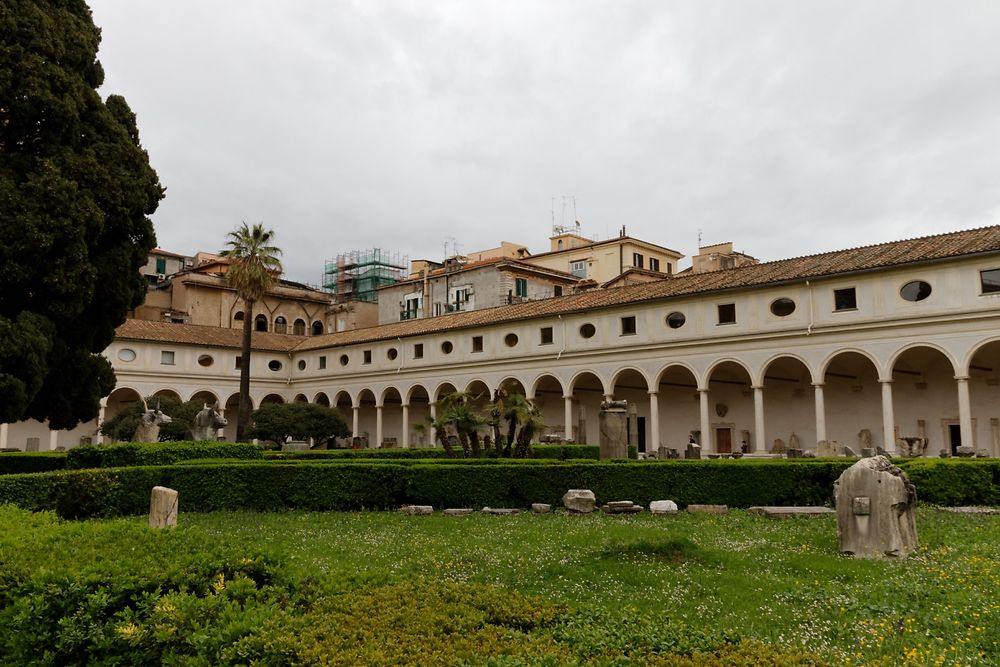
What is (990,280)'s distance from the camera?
25.7 metres

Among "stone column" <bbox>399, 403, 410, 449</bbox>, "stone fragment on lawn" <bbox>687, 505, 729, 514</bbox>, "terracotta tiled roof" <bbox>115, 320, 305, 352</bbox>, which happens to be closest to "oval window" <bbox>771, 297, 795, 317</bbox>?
"stone fragment on lawn" <bbox>687, 505, 729, 514</bbox>

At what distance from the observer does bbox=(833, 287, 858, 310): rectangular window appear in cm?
2875

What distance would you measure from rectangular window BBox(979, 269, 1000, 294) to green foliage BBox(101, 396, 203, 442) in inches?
1329

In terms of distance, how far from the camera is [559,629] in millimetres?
5852

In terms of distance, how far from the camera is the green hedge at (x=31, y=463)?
19.4 meters

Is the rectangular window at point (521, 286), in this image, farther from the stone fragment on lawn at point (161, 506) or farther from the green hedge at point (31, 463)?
the stone fragment on lawn at point (161, 506)

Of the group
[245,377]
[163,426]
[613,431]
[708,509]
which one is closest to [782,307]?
[613,431]

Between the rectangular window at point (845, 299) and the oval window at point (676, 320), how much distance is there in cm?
620

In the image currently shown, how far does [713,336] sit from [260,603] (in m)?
28.6

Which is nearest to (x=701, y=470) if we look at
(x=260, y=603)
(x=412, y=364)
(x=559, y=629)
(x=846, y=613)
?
(x=846, y=613)

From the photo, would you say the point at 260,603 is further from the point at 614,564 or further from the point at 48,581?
the point at 614,564

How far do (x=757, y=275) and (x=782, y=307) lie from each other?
6.39 ft

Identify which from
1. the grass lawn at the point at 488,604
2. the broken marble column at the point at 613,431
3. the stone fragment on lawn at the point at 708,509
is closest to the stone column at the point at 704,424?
the broken marble column at the point at 613,431

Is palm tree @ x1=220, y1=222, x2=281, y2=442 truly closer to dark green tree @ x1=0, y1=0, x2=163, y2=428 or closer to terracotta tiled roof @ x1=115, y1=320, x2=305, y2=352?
terracotta tiled roof @ x1=115, y1=320, x2=305, y2=352
